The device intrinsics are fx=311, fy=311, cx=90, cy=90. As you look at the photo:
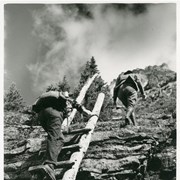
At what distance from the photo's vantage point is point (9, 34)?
21.6 feet

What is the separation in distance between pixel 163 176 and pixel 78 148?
4.78 feet

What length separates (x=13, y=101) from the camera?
40.9 feet

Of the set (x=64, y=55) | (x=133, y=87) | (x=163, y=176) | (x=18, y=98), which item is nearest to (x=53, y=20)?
(x=64, y=55)

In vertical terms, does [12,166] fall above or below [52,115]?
below

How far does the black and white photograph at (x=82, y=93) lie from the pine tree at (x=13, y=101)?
9.38 feet

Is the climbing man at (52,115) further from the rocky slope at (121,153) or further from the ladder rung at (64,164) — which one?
the rocky slope at (121,153)

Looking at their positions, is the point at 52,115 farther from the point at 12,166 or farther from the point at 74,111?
the point at 74,111

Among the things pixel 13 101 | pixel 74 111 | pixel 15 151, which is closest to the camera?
pixel 15 151

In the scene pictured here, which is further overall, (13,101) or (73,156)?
(13,101)

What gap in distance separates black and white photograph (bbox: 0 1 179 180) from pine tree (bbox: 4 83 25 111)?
9.38ft

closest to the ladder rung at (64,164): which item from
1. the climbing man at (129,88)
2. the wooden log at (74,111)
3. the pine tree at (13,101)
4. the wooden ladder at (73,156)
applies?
the wooden ladder at (73,156)

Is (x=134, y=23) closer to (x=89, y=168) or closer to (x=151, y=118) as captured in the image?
(x=151, y=118)

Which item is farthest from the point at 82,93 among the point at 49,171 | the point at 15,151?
the point at 49,171

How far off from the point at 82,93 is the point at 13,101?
16.1 feet
